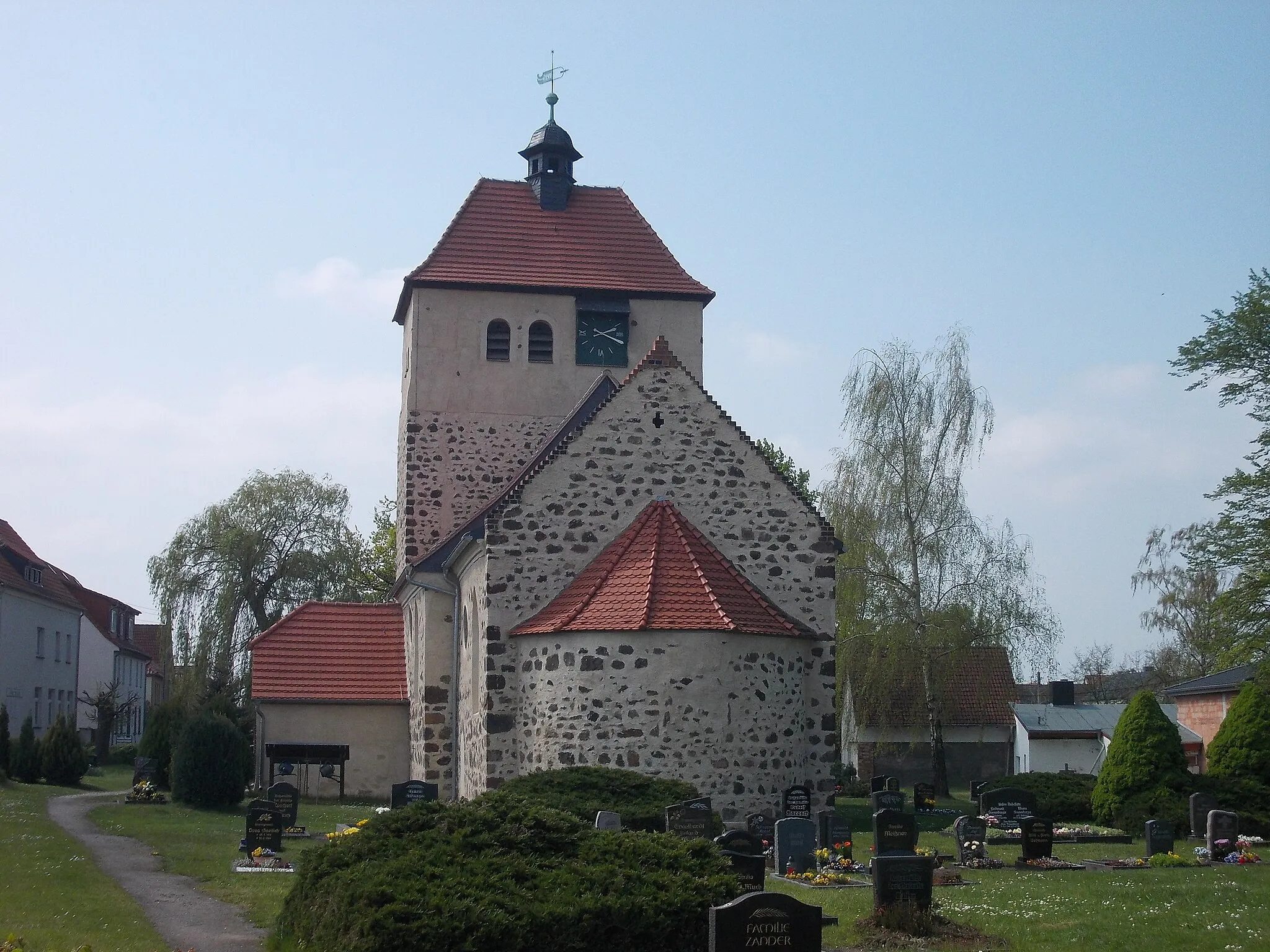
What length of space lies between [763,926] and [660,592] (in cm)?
1191

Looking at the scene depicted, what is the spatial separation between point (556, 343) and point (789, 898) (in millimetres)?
21607

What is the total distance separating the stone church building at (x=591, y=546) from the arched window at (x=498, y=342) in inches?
2.3

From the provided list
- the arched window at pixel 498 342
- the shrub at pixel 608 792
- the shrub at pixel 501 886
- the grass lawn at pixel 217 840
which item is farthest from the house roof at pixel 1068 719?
the shrub at pixel 501 886

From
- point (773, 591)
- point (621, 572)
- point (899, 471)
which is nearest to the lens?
point (621, 572)

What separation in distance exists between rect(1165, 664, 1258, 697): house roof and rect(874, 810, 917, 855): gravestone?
2271 cm

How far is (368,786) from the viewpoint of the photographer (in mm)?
28234

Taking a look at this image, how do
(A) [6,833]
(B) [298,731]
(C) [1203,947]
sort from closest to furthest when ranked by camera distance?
(C) [1203,947], (A) [6,833], (B) [298,731]

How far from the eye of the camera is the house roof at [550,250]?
97.2 feet

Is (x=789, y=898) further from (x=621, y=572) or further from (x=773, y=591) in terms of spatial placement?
(x=773, y=591)

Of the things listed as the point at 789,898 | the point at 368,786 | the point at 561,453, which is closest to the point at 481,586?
the point at 561,453

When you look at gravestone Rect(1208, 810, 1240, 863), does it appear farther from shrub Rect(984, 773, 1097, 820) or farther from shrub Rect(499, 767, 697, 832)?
shrub Rect(499, 767, 697, 832)

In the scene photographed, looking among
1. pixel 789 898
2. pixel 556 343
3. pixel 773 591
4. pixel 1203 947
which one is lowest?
pixel 1203 947

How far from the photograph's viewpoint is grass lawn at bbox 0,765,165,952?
1121cm

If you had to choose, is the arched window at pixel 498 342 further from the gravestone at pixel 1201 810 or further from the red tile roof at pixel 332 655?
the gravestone at pixel 1201 810
